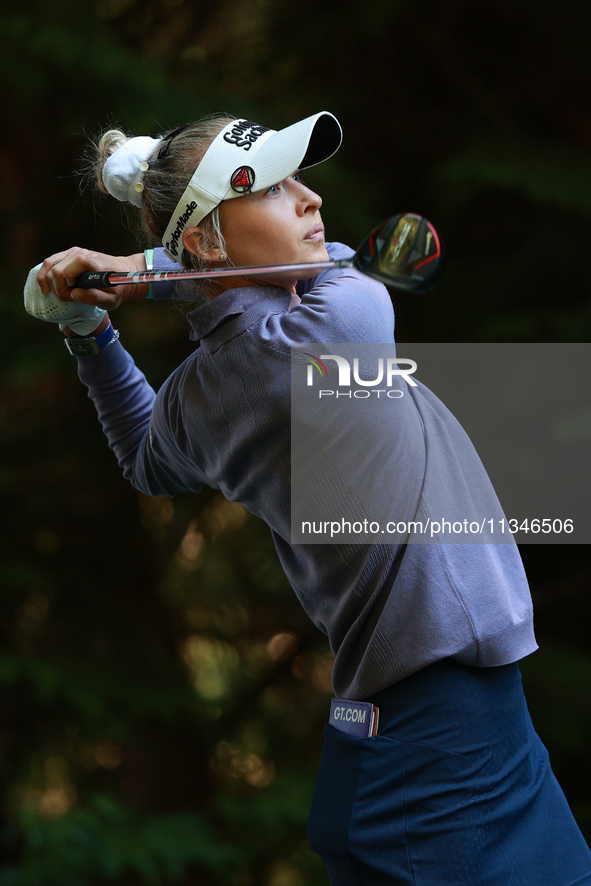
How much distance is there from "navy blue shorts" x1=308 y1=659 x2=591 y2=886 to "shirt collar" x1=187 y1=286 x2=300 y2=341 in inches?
16.5

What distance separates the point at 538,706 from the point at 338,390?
5.28 feet

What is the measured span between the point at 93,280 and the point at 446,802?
686mm

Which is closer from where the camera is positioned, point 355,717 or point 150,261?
point 355,717

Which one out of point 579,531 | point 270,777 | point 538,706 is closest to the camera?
point 538,706

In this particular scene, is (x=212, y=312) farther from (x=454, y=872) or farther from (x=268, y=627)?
(x=268, y=627)

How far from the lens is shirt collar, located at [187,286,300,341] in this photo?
3.14 ft

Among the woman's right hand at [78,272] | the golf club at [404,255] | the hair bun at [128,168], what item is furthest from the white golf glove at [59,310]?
the golf club at [404,255]

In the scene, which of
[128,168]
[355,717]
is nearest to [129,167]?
[128,168]

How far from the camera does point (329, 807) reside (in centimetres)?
95

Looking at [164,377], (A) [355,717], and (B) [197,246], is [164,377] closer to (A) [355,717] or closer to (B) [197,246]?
(B) [197,246]

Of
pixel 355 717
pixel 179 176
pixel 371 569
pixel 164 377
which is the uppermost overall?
pixel 179 176

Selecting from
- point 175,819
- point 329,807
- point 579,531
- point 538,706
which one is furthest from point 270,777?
point 329,807

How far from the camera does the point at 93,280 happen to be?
1.06 m

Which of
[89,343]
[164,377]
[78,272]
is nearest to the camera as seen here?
[78,272]
